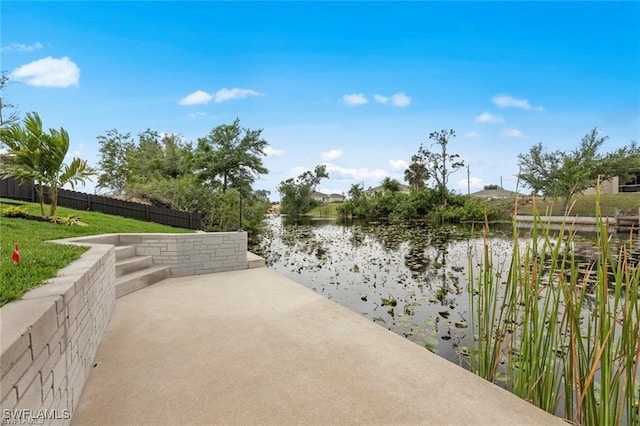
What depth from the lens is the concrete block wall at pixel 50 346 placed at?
0.98 meters

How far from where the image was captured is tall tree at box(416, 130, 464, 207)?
27453 mm

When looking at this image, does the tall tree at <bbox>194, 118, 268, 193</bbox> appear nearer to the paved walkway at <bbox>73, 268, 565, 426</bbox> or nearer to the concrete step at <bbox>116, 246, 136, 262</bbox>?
the concrete step at <bbox>116, 246, 136, 262</bbox>

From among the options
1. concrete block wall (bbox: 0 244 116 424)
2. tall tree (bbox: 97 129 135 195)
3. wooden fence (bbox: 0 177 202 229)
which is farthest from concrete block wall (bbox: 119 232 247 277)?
tall tree (bbox: 97 129 135 195)

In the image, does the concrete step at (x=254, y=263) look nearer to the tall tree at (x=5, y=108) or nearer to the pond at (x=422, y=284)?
the pond at (x=422, y=284)

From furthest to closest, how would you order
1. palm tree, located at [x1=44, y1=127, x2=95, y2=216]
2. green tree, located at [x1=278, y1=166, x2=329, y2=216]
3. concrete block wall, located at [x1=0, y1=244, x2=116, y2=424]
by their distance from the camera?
green tree, located at [x1=278, y1=166, x2=329, y2=216] → palm tree, located at [x1=44, y1=127, x2=95, y2=216] → concrete block wall, located at [x1=0, y1=244, x2=116, y2=424]

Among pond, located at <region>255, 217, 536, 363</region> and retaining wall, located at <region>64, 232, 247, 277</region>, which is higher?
retaining wall, located at <region>64, 232, 247, 277</region>

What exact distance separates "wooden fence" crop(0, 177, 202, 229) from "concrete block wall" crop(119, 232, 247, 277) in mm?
5171

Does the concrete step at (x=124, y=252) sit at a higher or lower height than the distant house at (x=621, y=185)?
Answer: lower

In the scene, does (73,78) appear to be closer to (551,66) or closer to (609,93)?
(551,66)

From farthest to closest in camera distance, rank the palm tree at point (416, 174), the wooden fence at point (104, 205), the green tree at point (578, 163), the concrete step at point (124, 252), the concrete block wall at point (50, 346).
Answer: the palm tree at point (416, 174), the green tree at point (578, 163), the wooden fence at point (104, 205), the concrete step at point (124, 252), the concrete block wall at point (50, 346)

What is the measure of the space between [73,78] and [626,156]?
34338 mm

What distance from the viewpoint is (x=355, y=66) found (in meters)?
11.1

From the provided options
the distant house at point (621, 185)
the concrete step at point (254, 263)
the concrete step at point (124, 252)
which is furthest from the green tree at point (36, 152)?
the distant house at point (621, 185)

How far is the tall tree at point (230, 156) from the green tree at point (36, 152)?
12979 mm
